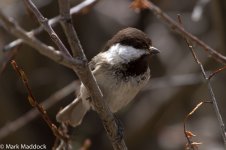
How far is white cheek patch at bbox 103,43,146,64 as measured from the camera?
3.38 metres

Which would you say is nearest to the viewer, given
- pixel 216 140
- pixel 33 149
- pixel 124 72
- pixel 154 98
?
pixel 124 72

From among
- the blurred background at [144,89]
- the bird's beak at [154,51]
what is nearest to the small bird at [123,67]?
the bird's beak at [154,51]

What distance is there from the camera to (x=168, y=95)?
16.7ft

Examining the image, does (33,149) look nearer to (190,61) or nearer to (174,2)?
(190,61)

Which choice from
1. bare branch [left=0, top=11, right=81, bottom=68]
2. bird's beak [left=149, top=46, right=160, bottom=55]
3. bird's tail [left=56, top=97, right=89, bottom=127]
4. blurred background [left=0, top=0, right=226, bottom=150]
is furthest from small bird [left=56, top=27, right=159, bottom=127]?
bare branch [left=0, top=11, right=81, bottom=68]

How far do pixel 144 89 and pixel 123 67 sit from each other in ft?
6.20

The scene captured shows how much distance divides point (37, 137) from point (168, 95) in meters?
1.54

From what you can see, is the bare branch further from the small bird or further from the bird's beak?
the bird's beak

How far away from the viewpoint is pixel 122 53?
3.38 m

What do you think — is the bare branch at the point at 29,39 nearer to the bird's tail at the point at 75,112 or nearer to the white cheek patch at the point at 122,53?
the white cheek patch at the point at 122,53

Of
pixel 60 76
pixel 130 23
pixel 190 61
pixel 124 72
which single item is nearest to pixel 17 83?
pixel 60 76

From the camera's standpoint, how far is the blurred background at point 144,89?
16.5 feet

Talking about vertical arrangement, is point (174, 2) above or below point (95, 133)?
above

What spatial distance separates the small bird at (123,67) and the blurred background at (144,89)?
1.33 meters
